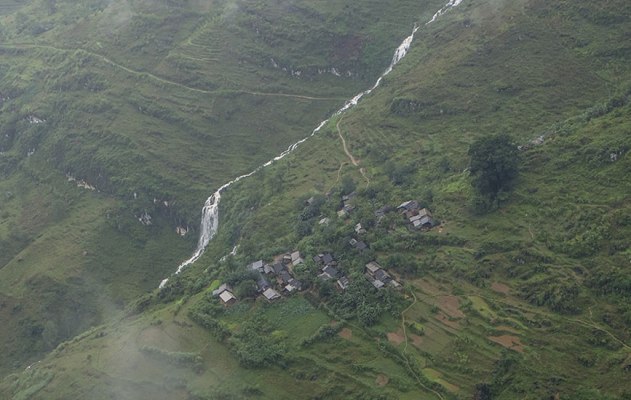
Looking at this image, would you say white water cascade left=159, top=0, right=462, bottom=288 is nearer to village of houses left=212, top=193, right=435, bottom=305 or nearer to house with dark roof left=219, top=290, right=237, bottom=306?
house with dark roof left=219, top=290, right=237, bottom=306

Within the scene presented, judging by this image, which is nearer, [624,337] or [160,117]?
[624,337]

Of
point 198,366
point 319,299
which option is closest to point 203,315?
point 198,366

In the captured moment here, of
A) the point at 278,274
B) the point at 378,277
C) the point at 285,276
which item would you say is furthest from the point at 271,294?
the point at 378,277

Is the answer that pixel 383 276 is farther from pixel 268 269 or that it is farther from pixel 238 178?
pixel 238 178

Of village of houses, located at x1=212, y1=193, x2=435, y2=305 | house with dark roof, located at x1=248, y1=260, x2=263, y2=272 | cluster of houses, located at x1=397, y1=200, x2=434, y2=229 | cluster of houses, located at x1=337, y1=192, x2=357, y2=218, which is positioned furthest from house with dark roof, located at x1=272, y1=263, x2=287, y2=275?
cluster of houses, located at x1=397, y1=200, x2=434, y2=229

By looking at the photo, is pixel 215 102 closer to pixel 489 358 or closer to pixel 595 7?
pixel 595 7

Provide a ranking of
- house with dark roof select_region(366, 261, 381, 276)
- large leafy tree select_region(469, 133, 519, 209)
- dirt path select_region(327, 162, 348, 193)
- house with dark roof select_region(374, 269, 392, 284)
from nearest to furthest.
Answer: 1. house with dark roof select_region(374, 269, 392, 284)
2. house with dark roof select_region(366, 261, 381, 276)
3. large leafy tree select_region(469, 133, 519, 209)
4. dirt path select_region(327, 162, 348, 193)
